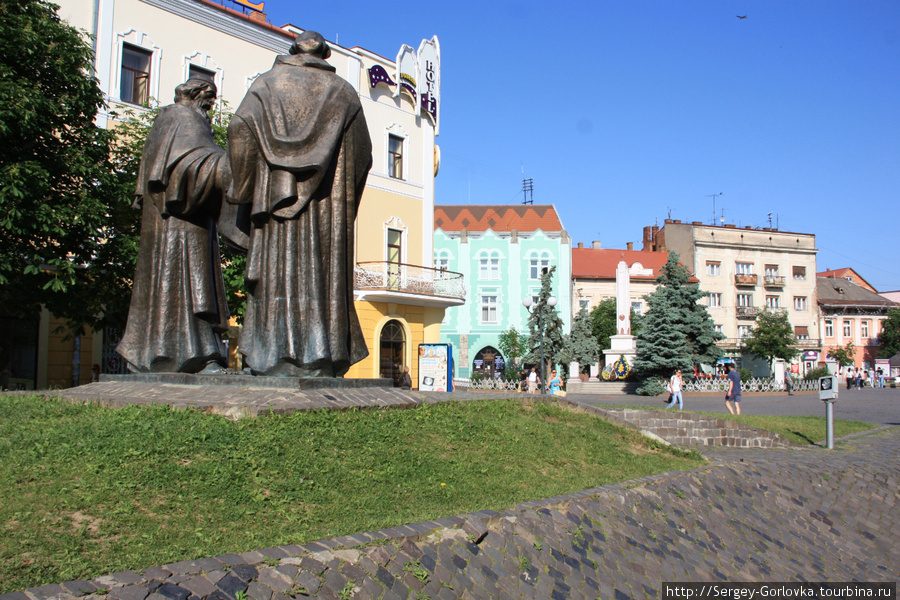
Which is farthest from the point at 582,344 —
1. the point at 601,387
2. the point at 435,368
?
the point at 435,368

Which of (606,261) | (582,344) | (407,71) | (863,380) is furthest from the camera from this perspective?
(606,261)

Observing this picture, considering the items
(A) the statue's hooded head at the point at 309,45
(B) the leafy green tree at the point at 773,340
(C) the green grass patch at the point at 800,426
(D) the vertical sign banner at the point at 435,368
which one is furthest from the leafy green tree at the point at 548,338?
(A) the statue's hooded head at the point at 309,45

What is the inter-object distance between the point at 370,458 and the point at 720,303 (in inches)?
2343

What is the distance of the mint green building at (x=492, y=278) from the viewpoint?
2019 inches

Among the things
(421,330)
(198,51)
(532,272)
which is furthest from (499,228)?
(198,51)

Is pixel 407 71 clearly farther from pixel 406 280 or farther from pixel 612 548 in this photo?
pixel 612 548

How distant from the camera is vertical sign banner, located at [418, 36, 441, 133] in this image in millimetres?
29984

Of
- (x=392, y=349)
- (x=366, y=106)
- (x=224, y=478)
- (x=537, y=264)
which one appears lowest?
(x=224, y=478)

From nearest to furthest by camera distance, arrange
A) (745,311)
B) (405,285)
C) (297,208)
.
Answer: (297,208) → (405,285) → (745,311)

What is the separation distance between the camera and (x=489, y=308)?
171 ft

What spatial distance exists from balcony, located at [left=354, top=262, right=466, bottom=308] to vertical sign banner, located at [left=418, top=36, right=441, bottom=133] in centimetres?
649

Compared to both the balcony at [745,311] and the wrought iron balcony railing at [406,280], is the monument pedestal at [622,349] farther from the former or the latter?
the balcony at [745,311]

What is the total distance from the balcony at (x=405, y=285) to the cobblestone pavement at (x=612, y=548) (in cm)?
1622

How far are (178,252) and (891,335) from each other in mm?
68705
